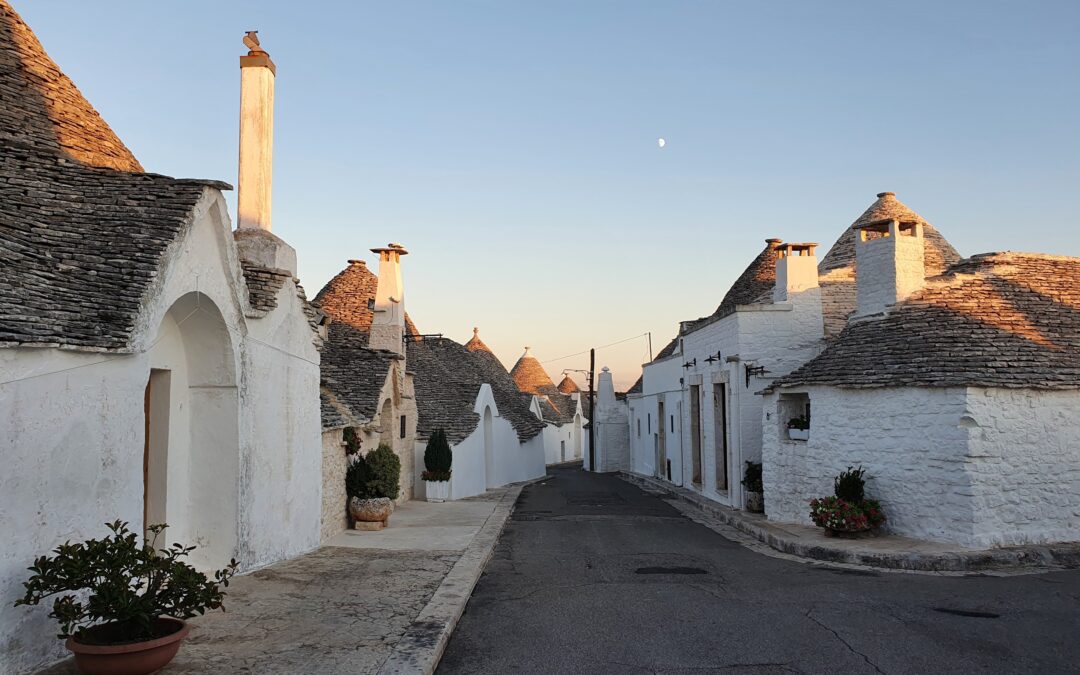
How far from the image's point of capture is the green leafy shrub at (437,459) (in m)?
20.0

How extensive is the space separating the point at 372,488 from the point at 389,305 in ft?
22.4

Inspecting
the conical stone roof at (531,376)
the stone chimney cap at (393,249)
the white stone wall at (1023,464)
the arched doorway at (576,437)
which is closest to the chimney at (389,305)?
the stone chimney cap at (393,249)

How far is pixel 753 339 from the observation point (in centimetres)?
1742

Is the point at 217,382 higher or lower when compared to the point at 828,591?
higher

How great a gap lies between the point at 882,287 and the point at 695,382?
24.9ft

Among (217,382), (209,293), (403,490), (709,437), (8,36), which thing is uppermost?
(8,36)

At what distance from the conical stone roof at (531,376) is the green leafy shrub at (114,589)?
1935 inches

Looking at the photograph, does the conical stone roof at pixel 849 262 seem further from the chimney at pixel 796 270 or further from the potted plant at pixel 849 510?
the potted plant at pixel 849 510

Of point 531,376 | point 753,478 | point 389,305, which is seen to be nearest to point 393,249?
point 389,305

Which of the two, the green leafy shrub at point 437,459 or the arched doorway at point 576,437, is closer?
the green leafy shrub at point 437,459

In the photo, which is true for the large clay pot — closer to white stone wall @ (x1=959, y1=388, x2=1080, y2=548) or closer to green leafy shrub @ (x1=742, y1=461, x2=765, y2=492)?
green leafy shrub @ (x1=742, y1=461, x2=765, y2=492)

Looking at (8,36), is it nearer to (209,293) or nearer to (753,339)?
(209,293)

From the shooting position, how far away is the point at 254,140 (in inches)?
440

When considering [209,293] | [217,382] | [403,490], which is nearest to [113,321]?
[209,293]
